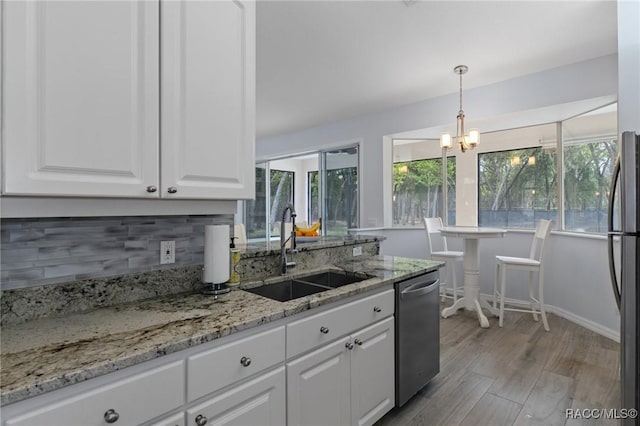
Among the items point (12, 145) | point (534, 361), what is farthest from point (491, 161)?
point (12, 145)

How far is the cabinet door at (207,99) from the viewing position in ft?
4.41

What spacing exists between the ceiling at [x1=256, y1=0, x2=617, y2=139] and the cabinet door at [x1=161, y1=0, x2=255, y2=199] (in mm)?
1071

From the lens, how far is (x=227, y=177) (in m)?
1.54

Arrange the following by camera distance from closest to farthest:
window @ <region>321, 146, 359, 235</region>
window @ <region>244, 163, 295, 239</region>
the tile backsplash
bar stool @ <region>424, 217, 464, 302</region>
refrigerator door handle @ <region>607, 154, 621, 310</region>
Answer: the tile backsplash, refrigerator door handle @ <region>607, 154, 621, 310</region>, bar stool @ <region>424, 217, 464, 302</region>, window @ <region>321, 146, 359, 235</region>, window @ <region>244, 163, 295, 239</region>

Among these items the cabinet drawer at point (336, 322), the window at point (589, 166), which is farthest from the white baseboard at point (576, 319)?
the cabinet drawer at point (336, 322)

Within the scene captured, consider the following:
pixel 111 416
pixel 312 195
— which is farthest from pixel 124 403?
pixel 312 195

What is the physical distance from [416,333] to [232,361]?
136cm

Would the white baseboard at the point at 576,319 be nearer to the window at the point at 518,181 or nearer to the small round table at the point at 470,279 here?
the small round table at the point at 470,279

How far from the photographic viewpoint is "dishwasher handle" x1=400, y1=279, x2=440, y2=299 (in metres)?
2.04

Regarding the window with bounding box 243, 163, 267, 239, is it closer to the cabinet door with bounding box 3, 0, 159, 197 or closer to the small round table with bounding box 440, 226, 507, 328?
the small round table with bounding box 440, 226, 507, 328

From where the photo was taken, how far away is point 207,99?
57.5 inches

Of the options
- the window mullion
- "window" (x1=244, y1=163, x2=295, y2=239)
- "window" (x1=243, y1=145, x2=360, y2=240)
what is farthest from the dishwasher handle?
"window" (x1=244, y1=163, x2=295, y2=239)

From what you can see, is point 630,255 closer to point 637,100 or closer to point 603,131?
point 637,100

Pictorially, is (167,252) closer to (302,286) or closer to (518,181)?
(302,286)
